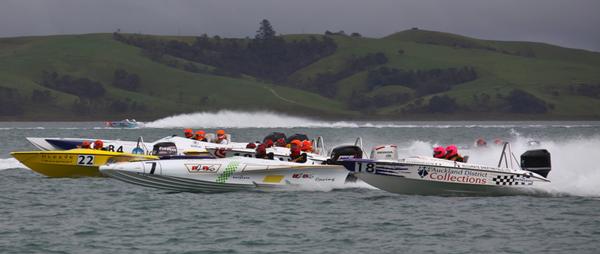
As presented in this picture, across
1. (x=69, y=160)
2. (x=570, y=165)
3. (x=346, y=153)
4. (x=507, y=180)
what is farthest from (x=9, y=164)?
(x=507, y=180)

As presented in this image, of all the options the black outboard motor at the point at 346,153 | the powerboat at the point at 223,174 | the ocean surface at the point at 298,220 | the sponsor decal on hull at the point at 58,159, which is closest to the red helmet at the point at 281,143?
the ocean surface at the point at 298,220

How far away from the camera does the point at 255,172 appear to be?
28.2 meters

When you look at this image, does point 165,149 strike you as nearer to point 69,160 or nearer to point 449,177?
point 69,160

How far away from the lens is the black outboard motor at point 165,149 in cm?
3388

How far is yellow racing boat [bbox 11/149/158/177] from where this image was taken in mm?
32250

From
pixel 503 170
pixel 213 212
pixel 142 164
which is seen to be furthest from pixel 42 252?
pixel 503 170

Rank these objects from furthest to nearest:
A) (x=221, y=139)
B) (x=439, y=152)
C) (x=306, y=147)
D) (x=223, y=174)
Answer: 1. (x=221, y=139)
2. (x=306, y=147)
3. (x=223, y=174)
4. (x=439, y=152)

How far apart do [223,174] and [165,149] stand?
632 cm

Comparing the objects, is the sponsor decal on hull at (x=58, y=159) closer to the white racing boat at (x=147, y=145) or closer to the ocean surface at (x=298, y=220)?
the ocean surface at (x=298, y=220)

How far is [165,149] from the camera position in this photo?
112ft

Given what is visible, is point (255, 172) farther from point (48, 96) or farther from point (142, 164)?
point (48, 96)

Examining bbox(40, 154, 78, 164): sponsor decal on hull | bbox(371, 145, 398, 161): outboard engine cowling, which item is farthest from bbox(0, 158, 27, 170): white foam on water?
bbox(371, 145, 398, 161): outboard engine cowling

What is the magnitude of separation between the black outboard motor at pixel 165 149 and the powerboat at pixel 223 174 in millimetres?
5421

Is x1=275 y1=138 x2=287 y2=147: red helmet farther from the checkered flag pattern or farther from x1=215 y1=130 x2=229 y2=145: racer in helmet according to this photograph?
the checkered flag pattern
